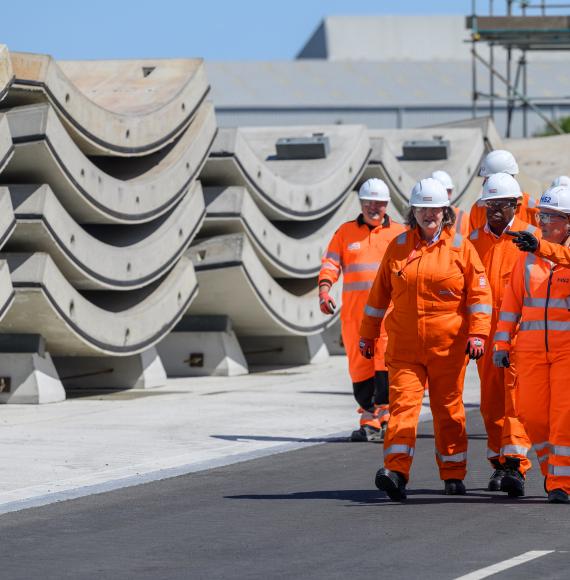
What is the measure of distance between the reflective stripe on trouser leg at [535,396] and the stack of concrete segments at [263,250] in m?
10.1

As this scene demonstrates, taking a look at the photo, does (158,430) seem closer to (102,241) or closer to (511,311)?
(511,311)

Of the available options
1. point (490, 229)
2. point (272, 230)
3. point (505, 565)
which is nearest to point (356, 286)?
point (490, 229)

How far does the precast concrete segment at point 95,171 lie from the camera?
50.2 feet

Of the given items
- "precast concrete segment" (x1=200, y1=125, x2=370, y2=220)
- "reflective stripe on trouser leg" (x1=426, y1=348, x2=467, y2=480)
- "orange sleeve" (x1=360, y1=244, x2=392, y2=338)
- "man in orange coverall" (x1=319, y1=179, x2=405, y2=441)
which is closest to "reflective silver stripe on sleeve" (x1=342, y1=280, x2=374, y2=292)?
"man in orange coverall" (x1=319, y1=179, x2=405, y2=441)

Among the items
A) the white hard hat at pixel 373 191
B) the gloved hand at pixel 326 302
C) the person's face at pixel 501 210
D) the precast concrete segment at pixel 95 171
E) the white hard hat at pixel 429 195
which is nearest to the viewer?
the white hard hat at pixel 429 195

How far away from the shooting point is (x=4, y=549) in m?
8.14

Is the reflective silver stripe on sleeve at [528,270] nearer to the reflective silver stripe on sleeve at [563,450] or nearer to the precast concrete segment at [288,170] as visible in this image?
the reflective silver stripe on sleeve at [563,450]

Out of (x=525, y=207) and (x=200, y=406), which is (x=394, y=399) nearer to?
(x=525, y=207)

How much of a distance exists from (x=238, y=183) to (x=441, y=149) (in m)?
8.09

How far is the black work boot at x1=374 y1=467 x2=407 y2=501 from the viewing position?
9633mm

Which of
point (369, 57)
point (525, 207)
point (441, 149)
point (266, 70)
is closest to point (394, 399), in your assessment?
point (525, 207)

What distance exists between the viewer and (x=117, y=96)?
1842cm

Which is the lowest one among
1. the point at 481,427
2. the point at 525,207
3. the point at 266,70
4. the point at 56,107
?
the point at 481,427

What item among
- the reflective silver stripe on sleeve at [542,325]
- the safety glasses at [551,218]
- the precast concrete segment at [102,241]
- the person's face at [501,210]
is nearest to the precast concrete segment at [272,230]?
the precast concrete segment at [102,241]
